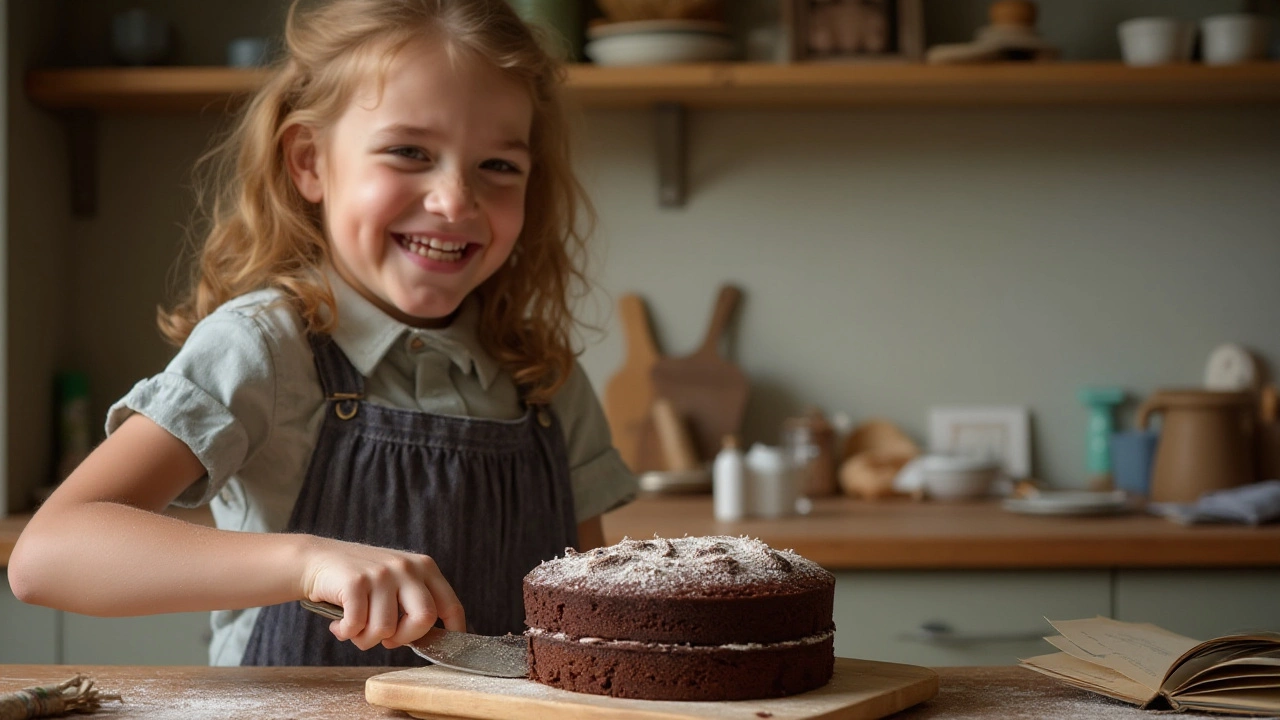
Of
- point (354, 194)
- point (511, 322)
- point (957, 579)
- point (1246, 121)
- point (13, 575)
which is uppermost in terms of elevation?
point (1246, 121)

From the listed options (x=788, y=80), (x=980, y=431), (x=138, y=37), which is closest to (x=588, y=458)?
(x=788, y=80)

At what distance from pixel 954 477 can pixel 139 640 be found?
138 cm

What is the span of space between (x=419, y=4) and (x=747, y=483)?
1.08 m

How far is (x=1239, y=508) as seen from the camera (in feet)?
6.32

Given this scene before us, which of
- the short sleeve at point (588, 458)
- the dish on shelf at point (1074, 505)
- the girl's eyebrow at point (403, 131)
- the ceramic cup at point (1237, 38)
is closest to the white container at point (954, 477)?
the dish on shelf at point (1074, 505)

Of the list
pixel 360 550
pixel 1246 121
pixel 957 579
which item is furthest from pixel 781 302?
pixel 360 550

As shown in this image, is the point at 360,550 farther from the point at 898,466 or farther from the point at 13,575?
the point at 898,466

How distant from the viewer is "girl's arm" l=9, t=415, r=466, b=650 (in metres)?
0.80

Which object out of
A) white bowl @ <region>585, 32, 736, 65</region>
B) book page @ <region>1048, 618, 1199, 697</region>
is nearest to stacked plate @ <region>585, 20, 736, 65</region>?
white bowl @ <region>585, 32, 736, 65</region>

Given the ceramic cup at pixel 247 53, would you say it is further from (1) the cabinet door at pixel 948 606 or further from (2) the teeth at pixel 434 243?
(1) the cabinet door at pixel 948 606

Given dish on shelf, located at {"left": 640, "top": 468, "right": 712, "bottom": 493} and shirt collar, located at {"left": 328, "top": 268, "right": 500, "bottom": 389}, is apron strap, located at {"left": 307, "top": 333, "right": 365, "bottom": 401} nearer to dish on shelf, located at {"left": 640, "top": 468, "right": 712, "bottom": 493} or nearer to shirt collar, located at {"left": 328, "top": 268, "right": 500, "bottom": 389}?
shirt collar, located at {"left": 328, "top": 268, "right": 500, "bottom": 389}

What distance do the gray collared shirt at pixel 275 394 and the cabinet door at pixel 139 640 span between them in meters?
0.78

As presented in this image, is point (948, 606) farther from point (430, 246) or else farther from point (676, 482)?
point (430, 246)

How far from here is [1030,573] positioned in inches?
73.7
